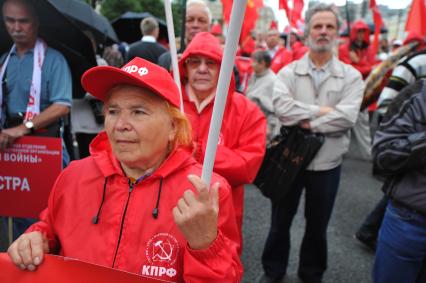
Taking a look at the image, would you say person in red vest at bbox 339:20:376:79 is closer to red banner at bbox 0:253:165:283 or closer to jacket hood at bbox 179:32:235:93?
jacket hood at bbox 179:32:235:93

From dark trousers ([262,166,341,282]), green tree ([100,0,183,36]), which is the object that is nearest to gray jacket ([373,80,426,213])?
dark trousers ([262,166,341,282])

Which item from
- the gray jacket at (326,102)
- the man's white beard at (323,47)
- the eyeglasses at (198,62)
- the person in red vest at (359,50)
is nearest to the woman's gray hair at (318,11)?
the man's white beard at (323,47)

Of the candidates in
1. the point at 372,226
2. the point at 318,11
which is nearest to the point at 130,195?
the point at 318,11

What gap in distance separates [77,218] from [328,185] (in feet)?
6.46

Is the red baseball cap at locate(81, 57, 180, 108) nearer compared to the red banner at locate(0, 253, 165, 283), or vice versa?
the red banner at locate(0, 253, 165, 283)

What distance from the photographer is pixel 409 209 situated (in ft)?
6.59

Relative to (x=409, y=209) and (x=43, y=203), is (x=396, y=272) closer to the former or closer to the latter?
(x=409, y=209)

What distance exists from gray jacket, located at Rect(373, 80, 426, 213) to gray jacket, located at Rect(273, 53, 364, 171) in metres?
0.77

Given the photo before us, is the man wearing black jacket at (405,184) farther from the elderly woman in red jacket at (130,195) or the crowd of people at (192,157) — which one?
the elderly woman in red jacket at (130,195)

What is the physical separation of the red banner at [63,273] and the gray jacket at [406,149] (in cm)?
136

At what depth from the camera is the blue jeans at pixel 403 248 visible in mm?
1982

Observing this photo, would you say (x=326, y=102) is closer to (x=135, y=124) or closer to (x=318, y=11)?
(x=318, y=11)

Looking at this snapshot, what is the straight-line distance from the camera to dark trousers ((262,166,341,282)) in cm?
297

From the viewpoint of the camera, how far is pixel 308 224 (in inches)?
123
